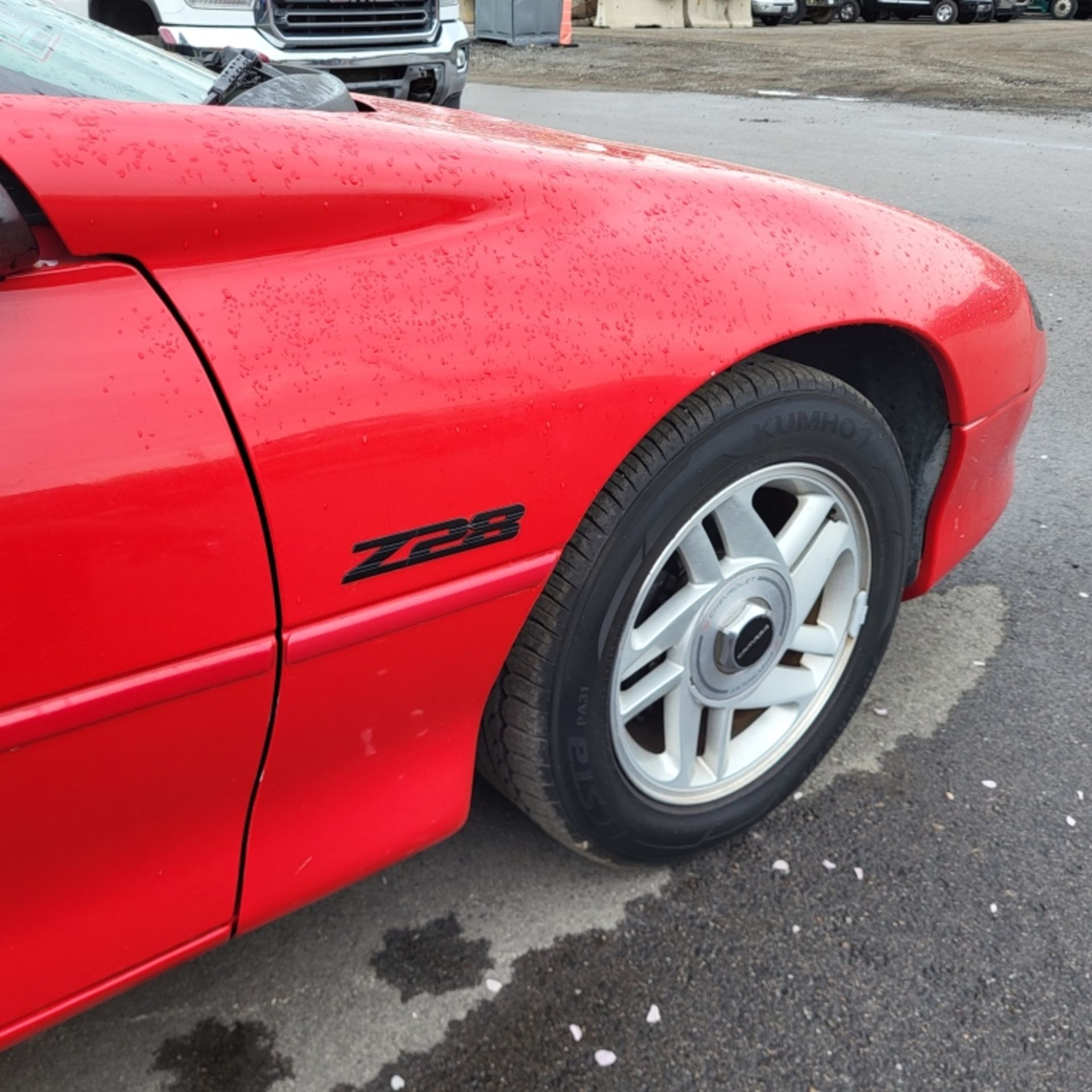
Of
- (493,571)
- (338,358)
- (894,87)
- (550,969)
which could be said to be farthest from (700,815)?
(894,87)

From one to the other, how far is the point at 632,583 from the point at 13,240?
89 centimetres

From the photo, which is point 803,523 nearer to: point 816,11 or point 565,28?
point 565,28

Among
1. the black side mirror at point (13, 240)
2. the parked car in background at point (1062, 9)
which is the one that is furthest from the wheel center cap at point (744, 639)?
the parked car in background at point (1062, 9)

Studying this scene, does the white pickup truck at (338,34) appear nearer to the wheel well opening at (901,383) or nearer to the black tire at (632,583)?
the wheel well opening at (901,383)

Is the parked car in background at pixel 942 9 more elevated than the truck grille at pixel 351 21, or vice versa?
the truck grille at pixel 351 21

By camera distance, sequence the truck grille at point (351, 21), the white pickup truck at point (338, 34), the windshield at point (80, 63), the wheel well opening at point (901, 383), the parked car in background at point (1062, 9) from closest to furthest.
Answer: the windshield at point (80, 63) → the wheel well opening at point (901, 383) → the white pickup truck at point (338, 34) → the truck grille at point (351, 21) → the parked car in background at point (1062, 9)

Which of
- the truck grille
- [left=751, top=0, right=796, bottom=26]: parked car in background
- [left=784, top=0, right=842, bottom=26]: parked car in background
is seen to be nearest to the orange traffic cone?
[left=751, top=0, right=796, bottom=26]: parked car in background

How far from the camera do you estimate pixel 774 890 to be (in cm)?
200

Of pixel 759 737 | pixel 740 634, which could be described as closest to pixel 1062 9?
pixel 759 737

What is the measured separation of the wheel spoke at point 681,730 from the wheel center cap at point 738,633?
0.03 meters

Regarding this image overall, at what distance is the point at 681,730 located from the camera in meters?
1.89

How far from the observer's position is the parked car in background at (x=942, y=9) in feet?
80.9

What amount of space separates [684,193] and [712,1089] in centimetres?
126

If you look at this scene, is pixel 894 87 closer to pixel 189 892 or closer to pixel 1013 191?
pixel 1013 191
